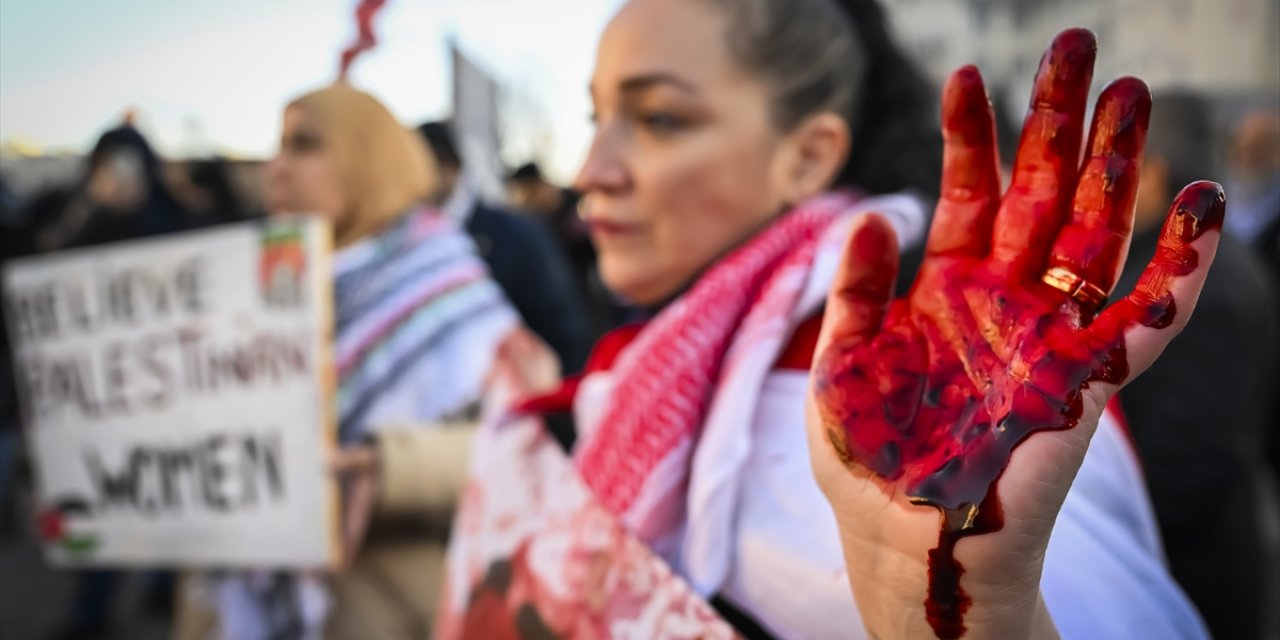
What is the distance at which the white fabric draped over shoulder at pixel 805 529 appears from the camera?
59cm

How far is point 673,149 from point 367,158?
2.66 feet

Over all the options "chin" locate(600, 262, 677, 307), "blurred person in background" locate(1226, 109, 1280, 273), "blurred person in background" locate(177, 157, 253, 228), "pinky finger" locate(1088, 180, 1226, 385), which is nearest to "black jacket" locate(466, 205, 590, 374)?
"blurred person in background" locate(177, 157, 253, 228)

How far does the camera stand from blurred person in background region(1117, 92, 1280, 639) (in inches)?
49.5

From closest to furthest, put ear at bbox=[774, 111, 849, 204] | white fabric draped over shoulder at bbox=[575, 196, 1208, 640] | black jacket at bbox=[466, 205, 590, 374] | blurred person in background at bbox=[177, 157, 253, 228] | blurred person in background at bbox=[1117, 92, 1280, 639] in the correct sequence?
white fabric draped over shoulder at bbox=[575, 196, 1208, 640] < ear at bbox=[774, 111, 849, 204] < blurred person in background at bbox=[1117, 92, 1280, 639] < blurred person in background at bbox=[177, 157, 253, 228] < black jacket at bbox=[466, 205, 590, 374]

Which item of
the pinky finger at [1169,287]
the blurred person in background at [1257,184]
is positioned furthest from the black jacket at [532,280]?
the blurred person in background at [1257,184]

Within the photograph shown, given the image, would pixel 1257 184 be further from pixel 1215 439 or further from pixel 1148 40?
pixel 1148 40

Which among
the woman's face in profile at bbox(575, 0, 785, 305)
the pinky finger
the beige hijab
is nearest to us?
the pinky finger

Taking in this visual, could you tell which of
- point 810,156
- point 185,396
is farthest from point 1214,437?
point 185,396

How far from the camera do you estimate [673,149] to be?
0.87 m

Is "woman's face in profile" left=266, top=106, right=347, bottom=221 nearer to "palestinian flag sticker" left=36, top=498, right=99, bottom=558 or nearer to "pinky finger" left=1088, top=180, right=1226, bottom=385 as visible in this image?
"palestinian flag sticker" left=36, top=498, right=99, bottom=558

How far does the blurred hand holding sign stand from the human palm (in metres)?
1.29

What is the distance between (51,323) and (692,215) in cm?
160

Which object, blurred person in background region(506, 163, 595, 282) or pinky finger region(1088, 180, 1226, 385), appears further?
blurred person in background region(506, 163, 595, 282)

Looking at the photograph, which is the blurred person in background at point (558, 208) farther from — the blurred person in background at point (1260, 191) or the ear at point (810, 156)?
the ear at point (810, 156)
